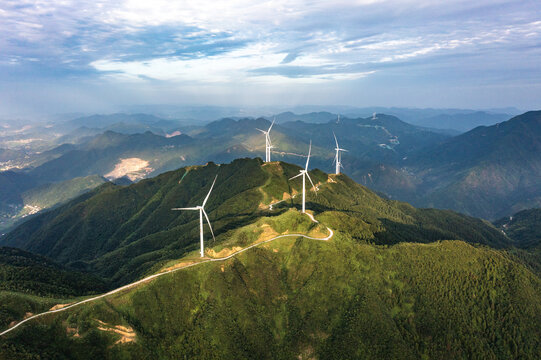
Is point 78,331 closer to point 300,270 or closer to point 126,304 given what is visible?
point 126,304

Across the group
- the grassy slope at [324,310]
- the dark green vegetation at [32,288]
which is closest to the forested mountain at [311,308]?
the grassy slope at [324,310]

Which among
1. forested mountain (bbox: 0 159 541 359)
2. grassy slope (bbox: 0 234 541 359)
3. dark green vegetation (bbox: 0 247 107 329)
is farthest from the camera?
grassy slope (bbox: 0 234 541 359)

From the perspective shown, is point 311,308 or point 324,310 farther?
point 311,308

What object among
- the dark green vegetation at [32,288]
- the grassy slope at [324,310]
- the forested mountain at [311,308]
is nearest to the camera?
the dark green vegetation at [32,288]

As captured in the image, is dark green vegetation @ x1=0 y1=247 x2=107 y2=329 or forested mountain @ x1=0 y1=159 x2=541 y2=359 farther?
forested mountain @ x1=0 y1=159 x2=541 y2=359

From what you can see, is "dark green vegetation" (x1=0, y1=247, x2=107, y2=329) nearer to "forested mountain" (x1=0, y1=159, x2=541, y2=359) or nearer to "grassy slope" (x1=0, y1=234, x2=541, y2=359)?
"forested mountain" (x1=0, y1=159, x2=541, y2=359)

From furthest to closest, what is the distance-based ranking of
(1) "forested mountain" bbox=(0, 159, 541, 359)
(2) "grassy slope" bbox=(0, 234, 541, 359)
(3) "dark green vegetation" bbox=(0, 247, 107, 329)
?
(2) "grassy slope" bbox=(0, 234, 541, 359)
(1) "forested mountain" bbox=(0, 159, 541, 359)
(3) "dark green vegetation" bbox=(0, 247, 107, 329)

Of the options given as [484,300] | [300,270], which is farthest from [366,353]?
[484,300]

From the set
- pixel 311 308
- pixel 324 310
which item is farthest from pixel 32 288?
pixel 324 310

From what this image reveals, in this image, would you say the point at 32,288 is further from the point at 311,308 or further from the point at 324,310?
the point at 324,310

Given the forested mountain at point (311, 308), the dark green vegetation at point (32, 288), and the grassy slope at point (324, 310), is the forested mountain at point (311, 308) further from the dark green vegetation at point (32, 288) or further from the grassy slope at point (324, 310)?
the dark green vegetation at point (32, 288)

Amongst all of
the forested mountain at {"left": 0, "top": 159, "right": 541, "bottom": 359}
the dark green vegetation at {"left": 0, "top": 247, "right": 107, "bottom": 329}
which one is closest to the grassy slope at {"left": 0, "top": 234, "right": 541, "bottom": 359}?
the forested mountain at {"left": 0, "top": 159, "right": 541, "bottom": 359}
